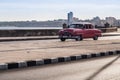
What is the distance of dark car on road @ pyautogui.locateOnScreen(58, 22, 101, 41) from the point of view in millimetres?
32438

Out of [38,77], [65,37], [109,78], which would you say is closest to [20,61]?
[38,77]

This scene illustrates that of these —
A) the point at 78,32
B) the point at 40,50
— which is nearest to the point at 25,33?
the point at 78,32

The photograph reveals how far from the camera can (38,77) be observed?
1091cm

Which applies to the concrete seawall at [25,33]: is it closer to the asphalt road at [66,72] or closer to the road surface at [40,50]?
the road surface at [40,50]

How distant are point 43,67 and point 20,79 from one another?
2984 mm

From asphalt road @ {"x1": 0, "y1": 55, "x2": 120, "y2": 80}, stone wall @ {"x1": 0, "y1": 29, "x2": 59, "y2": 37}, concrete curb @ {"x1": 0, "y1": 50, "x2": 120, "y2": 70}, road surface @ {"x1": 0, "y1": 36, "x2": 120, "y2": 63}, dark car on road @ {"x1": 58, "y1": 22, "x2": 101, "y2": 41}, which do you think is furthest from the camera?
stone wall @ {"x1": 0, "y1": 29, "x2": 59, "y2": 37}

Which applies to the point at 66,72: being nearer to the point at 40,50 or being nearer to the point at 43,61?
the point at 43,61

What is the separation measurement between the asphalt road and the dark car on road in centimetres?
1804

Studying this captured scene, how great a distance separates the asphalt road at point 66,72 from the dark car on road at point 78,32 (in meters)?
18.0

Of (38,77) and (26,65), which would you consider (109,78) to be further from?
(26,65)

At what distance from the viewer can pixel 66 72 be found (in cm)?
1215

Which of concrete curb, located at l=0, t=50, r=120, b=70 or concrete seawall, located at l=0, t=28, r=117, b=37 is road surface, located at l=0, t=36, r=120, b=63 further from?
concrete seawall, located at l=0, t=28, r=117, b=37

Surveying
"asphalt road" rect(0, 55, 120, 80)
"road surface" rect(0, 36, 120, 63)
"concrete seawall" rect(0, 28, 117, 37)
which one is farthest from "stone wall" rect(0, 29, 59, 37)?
"asphalt road" rect(0, 55, 120, 80)

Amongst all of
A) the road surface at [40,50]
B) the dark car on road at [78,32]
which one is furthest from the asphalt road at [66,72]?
the dark car on road at [78,32]
